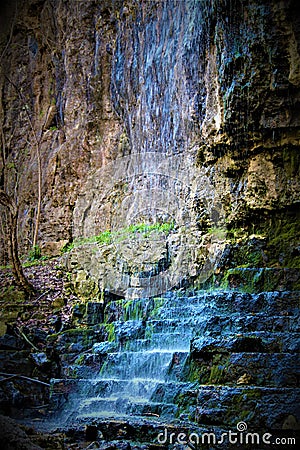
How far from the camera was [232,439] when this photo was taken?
4.34 metres

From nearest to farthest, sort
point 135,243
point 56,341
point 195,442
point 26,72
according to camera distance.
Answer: point 195,442 → point 56,341 → point 135,243 → point 26,72

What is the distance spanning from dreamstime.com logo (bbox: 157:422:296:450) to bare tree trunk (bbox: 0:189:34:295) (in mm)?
7489

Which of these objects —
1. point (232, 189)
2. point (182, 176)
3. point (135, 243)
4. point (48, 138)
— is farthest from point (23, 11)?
point (232, 189)

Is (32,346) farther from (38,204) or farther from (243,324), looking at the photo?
(38,204)

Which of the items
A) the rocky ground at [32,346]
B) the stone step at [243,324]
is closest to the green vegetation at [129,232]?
the rocky ground at [32,346]

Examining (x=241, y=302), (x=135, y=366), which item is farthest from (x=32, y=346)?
(x=241, y=302)

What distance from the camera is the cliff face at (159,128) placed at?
9430mm

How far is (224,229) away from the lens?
1074cm

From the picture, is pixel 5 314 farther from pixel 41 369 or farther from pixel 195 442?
pixel 195 442

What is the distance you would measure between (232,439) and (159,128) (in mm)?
13049

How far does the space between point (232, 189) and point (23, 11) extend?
46.2 feet

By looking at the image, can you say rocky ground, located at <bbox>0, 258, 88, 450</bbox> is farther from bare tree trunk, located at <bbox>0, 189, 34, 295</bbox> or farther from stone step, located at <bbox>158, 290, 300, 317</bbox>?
stone step, located at <bbox>158, 290, 300, 317</bbox>

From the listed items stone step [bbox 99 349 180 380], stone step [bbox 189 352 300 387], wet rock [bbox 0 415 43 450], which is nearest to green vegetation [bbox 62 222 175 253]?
stone step [bbox 99 349 180 380]

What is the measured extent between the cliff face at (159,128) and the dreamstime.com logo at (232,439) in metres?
5.16
